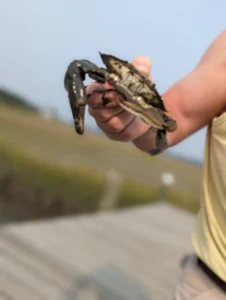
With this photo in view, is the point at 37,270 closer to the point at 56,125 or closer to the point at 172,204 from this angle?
the point at 172,204

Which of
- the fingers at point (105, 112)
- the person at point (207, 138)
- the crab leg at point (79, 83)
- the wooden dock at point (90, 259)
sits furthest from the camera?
the wooden dock at point (90, 259)

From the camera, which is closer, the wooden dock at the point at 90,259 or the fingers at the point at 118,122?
the fingers at the point at 118,122

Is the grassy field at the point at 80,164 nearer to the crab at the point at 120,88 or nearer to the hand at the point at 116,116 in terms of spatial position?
the hand at the point at 116,116

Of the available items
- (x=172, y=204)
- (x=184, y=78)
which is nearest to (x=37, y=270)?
(x=184, y=78)

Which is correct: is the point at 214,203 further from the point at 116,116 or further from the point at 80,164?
the point at 80,164

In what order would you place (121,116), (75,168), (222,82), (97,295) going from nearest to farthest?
(121,116), (222,82), (97,295), (75,168)

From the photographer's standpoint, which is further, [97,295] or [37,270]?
[37,270]

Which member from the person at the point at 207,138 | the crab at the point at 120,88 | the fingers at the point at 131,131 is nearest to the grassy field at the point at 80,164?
the person at the point at 207,138
